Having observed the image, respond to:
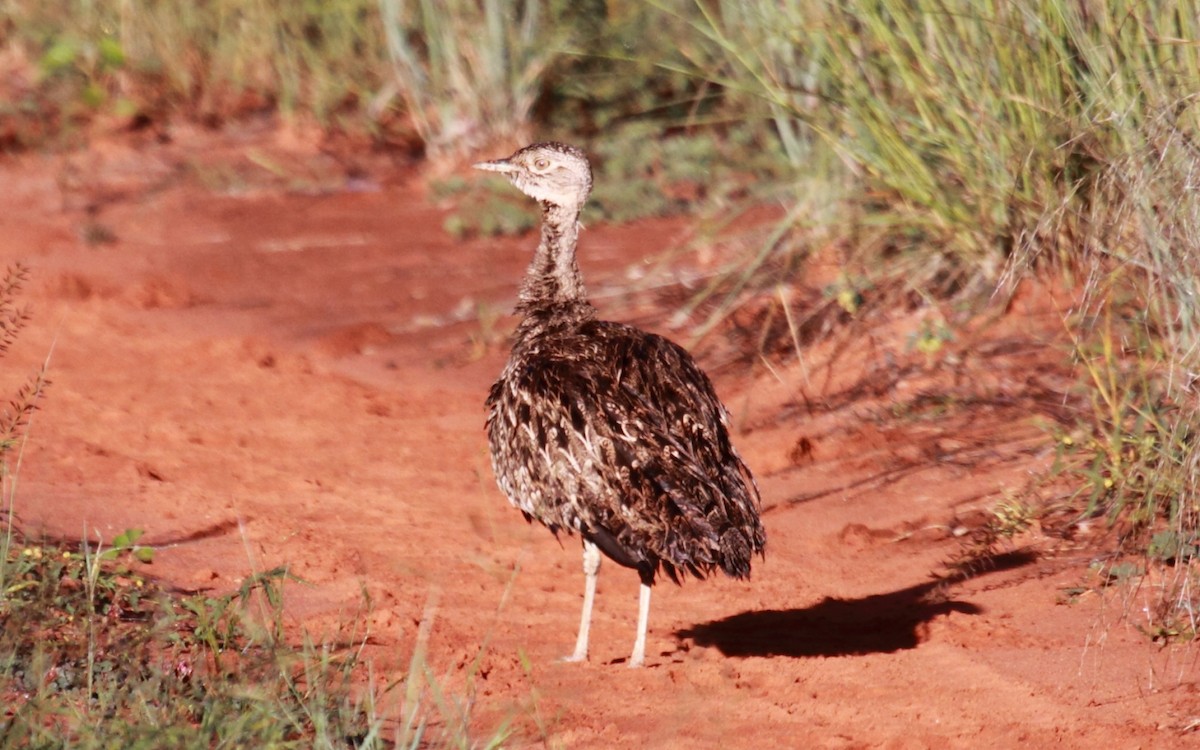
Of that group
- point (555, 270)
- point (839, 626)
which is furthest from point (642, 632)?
point (555, 270)

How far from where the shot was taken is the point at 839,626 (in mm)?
5539

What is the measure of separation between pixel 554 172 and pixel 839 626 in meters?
1.96

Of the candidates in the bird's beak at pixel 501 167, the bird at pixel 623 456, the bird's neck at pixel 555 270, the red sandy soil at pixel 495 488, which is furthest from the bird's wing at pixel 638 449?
the bird's beak at pixel 501 167

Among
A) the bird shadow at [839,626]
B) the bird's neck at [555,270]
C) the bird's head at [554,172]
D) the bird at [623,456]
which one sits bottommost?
the bird shadow at [839,626]

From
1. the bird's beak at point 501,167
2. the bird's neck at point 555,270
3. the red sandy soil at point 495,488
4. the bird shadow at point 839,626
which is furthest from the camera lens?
the bird's beak at point 501,167

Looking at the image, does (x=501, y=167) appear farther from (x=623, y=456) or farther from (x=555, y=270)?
(x=623, y=456)

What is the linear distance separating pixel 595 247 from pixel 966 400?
3200 millimetres

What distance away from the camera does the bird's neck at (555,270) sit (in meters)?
5.98

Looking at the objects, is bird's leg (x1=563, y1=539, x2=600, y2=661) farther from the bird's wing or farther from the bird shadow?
the bird shadow

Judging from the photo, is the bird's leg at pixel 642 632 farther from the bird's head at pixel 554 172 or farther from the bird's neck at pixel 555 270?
the bird's head at pixel 554 172

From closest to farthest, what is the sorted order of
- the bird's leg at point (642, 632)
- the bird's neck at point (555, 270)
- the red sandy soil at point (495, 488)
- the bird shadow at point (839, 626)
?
the red sandy soil at point (495, 488) → the bird's leg at point (642, 632) → the bird shadow at point (839, 626) → the bird's neck at point (555, 270)

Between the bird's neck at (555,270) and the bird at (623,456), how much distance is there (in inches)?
8.3

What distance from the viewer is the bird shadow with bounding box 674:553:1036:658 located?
17.4 feet

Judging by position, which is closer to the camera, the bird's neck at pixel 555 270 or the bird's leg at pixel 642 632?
the bird's leg at pixel 642 632
